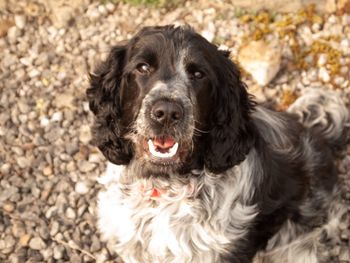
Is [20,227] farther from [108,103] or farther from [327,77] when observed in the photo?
[327,77]

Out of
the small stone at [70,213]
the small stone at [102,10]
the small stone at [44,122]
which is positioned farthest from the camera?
the small stone at [102,10]

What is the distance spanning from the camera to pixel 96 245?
473 cm

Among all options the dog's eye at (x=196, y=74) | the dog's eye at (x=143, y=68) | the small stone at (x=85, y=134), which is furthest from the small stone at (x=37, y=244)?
the dog's eye at (x=196, y=74)

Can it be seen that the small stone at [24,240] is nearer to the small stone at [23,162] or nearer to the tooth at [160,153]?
the small stone at [23,162]

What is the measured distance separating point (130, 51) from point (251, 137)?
33.7 inches

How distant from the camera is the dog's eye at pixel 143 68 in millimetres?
3602

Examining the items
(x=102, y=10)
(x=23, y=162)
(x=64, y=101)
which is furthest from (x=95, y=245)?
(x=102, y=10)

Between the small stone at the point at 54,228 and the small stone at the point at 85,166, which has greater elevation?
the small stone at the point at 85,166

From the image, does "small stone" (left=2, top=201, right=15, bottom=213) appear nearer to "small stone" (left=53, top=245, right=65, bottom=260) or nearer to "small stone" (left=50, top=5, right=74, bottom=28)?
"small stone" (left=53, top=245, right=65, bottom=260)

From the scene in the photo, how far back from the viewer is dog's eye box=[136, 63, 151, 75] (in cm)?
360

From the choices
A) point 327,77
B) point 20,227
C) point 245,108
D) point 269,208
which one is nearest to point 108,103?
point 245,108

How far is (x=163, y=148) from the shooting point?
3.63m

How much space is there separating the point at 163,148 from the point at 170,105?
0.33 metres

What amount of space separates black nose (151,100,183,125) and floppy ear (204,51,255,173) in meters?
0.37
